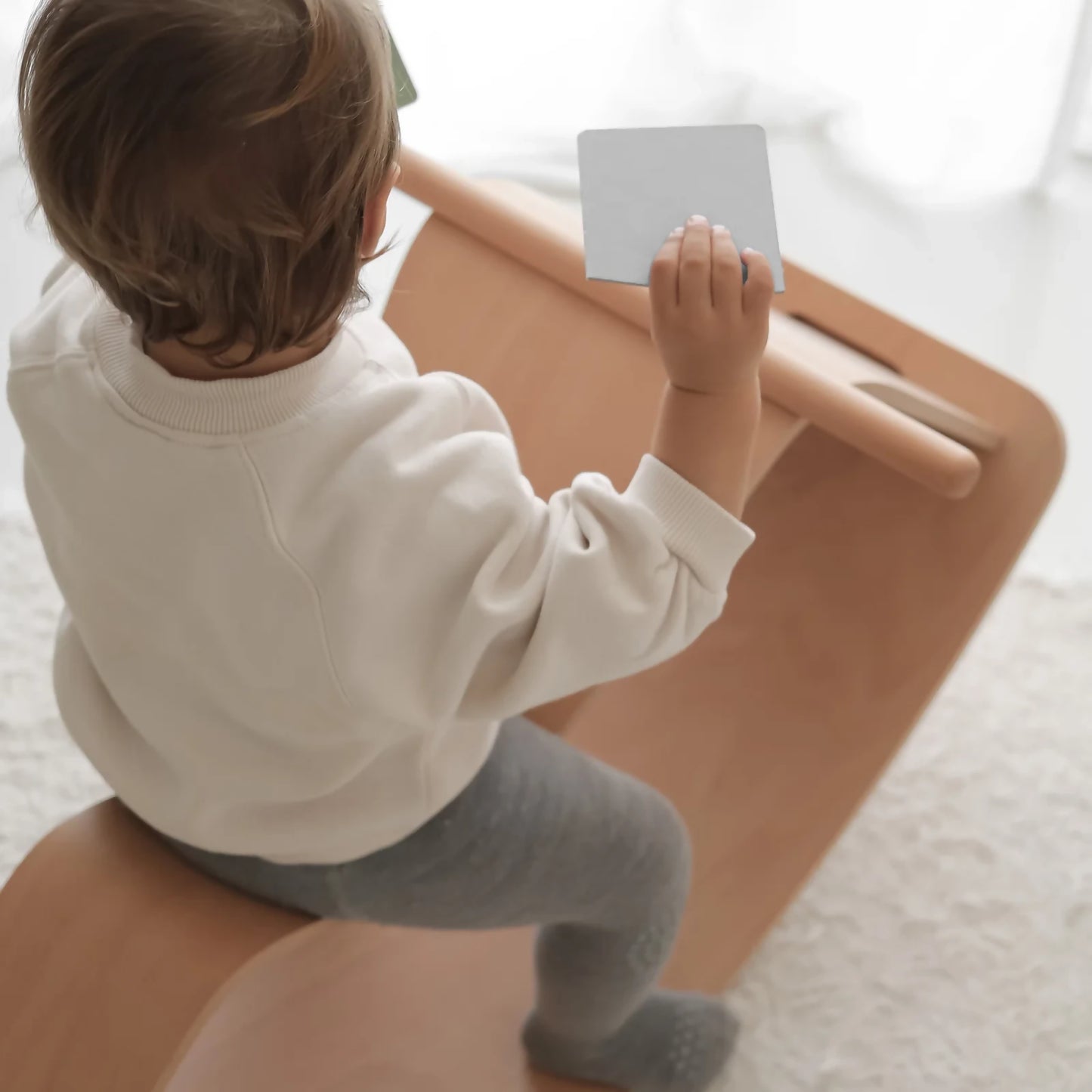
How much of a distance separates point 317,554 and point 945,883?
2.57 ft

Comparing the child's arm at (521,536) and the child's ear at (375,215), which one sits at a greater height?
the child's ear at (375,215)

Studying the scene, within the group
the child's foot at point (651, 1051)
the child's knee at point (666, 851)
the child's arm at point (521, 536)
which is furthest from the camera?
the child's foot at point (651, 1051)

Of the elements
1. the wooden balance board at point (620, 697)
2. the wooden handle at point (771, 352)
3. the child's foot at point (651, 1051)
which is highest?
the wooden handle at point (771, 352)

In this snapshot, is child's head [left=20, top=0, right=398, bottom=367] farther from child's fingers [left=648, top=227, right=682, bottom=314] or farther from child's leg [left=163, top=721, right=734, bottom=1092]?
child's leg [left=163, top=721, right=734, bottom=1092]

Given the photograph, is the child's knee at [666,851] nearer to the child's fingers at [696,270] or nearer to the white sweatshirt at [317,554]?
the white sweatshirt at [317,554]

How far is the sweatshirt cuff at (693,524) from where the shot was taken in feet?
2.04

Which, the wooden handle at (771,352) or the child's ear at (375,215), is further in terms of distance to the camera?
the wooden handle at (771,352)

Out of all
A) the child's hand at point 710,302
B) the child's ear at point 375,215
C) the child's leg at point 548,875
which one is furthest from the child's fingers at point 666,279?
the child's leg at point 548,875

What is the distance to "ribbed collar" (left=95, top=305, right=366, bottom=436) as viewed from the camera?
0.56 metres

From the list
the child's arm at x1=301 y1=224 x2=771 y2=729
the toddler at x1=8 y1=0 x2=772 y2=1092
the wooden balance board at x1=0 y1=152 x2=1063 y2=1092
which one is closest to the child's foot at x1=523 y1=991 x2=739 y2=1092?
the wooden balance board at x1=0 y1=152 x2=1063 y2=1092

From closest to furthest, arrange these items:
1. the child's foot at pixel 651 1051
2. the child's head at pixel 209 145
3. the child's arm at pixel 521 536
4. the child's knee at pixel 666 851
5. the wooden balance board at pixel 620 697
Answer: the child's head at pixel 209 145 < the child's arm at pixel 521 536 < the wooden balance board at pixel 620 697 < the child's knee at pixel 666 851 < the child's foot at pixel 651 1051

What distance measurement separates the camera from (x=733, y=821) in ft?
3.72

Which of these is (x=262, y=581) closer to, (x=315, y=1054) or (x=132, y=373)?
(x=132, y=373)

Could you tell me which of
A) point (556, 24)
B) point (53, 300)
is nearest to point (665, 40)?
point (556, 24)
